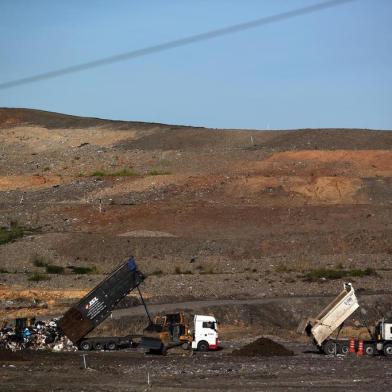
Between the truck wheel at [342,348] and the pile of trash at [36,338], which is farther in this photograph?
the pile of trash at [36,338]

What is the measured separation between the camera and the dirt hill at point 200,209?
209ft

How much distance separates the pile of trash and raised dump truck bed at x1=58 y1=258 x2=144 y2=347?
2.07 ft

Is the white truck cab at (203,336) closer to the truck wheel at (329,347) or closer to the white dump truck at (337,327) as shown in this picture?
the white dump truck at (337,327)

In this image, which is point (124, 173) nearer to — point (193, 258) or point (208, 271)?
point (193, 258)

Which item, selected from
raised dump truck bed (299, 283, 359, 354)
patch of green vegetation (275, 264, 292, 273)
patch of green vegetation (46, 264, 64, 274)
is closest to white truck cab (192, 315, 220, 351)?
raised dump truck bed (299, 283, 359, 354)

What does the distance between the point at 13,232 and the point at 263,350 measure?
4163 cm

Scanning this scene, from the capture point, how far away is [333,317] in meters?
39.9

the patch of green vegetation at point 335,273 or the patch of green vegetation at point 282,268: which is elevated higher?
the patch of green vegetation at point 282,268

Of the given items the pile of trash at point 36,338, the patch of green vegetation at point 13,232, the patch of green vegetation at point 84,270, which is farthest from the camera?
the patch of green vegetation at point 13,232

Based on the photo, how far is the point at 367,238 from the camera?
71250 mm

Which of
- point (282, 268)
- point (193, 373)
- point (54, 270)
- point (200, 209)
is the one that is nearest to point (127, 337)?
point (193, 373)

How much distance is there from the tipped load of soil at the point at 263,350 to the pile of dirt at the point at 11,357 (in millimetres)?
8082

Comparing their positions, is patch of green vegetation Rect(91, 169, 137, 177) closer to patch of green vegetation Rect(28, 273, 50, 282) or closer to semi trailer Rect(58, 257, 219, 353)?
patch of green vegetation Rect(28, 273, 50, 282)

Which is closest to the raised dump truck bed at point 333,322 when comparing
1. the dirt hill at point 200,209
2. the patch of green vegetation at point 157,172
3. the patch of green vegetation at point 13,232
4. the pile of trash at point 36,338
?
the pile of trash at point 36,338
